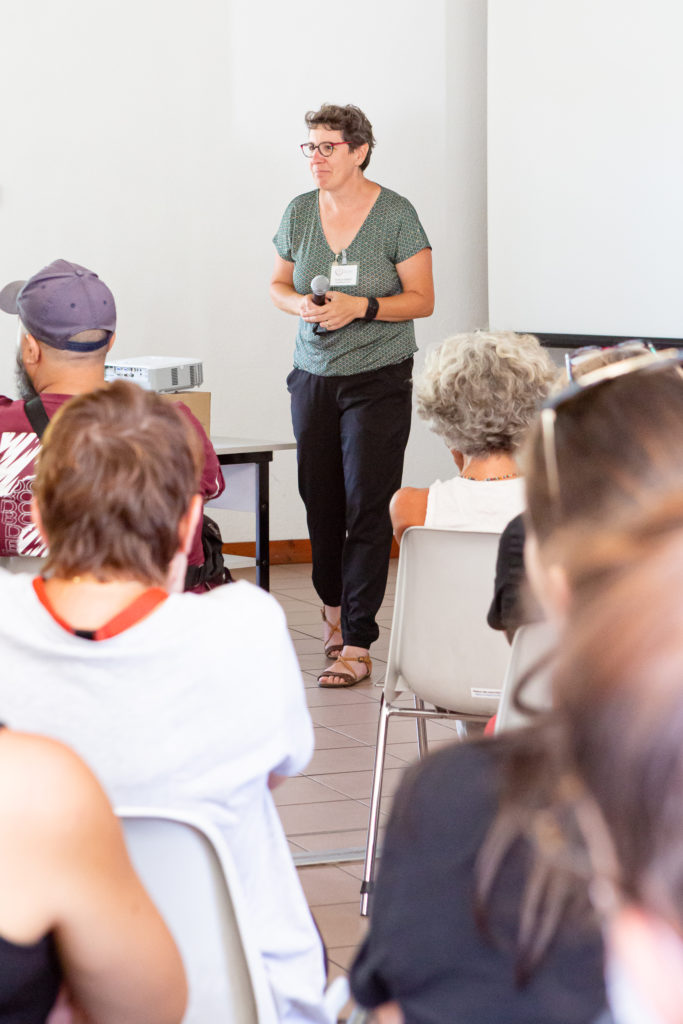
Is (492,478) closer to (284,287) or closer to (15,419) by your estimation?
(15,419)

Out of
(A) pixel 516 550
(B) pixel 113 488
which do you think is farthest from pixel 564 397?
(A) pixel 516 550

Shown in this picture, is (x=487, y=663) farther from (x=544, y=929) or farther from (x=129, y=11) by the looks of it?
(x=129, y=11)

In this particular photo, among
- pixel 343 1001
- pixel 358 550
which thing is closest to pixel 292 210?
pixel 358 550

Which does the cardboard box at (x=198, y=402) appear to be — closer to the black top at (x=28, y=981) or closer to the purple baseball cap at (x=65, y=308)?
the purple baseball cap at (x=65, y=308)

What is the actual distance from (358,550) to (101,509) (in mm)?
2490

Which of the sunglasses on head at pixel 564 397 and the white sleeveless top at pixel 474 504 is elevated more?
the sunglasses on head at pixel 564 397

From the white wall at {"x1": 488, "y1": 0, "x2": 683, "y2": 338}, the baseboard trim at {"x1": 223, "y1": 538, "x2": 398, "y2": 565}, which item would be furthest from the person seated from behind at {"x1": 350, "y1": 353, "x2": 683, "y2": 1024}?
the baseboard trim at {"x1": 223, "y1": 538, "x2": 398, "y2": 565}

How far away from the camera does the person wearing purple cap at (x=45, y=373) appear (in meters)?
2.15

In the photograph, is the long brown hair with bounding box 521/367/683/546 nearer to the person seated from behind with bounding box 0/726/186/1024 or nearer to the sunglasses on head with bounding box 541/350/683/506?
the sunglasses on head with bounding box 541/350/683/506

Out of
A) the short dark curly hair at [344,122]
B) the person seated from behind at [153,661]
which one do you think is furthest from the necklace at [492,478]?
the short dark curly hair at [344,122]

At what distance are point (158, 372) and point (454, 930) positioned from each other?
293 centimetres

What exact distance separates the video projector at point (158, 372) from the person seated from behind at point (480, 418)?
1.28 meters

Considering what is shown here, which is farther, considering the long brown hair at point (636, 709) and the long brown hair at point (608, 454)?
the long brown hair at point (608, 454)

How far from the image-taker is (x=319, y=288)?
3.57m
